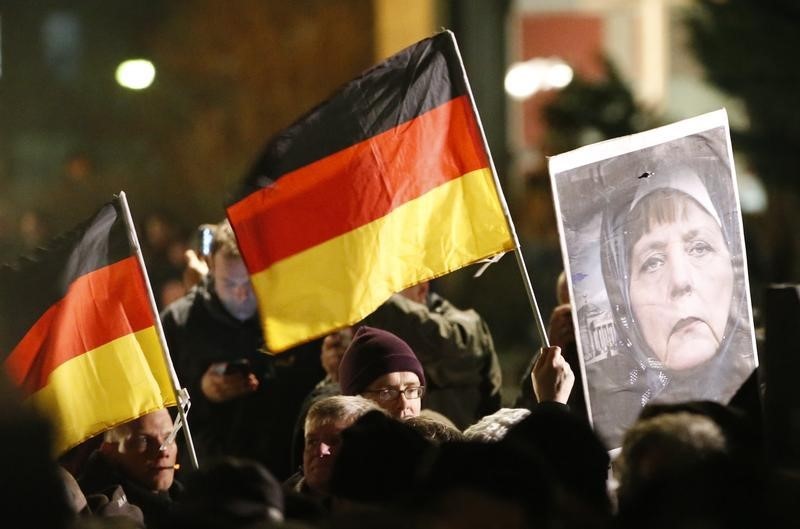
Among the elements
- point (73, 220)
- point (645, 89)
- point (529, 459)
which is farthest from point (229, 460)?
point (645, 89)

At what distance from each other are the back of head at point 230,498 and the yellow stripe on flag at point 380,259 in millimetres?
1551

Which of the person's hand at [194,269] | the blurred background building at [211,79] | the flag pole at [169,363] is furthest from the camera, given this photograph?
the blurred background building at [211,79]

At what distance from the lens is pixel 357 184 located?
6797mm

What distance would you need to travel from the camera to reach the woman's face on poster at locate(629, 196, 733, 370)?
22.4 ft

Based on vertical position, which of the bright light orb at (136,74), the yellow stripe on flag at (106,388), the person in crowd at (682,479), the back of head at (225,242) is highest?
the bright light orb at (136,74)

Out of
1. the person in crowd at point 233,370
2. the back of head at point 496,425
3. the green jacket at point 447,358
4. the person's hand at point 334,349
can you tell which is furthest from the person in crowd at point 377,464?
the person in crowd at point 233,370

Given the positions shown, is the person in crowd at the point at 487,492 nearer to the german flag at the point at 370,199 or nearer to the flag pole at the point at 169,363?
the german flag at the point at 370,199

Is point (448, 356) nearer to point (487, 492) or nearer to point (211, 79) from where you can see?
point (487, 492)

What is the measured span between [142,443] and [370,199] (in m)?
1.30

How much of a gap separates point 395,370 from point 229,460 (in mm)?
1970

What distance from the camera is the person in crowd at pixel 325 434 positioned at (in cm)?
614

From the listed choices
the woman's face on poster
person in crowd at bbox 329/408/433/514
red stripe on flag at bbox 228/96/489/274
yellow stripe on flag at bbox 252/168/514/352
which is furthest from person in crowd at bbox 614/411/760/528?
red stripe on flag at bbox 228/96/489/274

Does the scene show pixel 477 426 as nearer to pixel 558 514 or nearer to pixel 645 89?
pixel 558 514

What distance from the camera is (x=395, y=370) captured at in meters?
6.95
